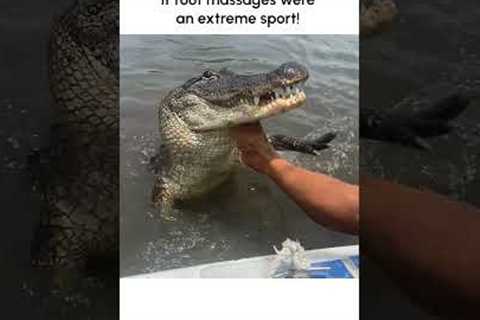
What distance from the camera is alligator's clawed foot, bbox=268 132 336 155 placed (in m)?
1.63

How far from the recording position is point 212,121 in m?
1.72

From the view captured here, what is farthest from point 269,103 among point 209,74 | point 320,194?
point 320,194

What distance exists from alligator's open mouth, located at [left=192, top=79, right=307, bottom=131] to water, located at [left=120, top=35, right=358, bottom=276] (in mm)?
22

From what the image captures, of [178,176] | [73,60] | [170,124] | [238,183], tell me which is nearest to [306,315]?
[238,183]

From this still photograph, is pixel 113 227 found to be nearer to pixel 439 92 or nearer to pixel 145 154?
pixel 145 154

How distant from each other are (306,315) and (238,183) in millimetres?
384

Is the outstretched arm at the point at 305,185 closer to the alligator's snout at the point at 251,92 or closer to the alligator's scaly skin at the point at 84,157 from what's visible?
the alligator's snout at the point at 251,92

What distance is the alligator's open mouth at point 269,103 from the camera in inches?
63.9

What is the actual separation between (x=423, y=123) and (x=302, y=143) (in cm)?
35

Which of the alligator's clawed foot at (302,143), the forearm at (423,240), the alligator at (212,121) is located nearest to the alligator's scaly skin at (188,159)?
the alligator at (212,121)

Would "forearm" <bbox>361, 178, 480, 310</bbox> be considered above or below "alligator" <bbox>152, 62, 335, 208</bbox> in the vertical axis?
below

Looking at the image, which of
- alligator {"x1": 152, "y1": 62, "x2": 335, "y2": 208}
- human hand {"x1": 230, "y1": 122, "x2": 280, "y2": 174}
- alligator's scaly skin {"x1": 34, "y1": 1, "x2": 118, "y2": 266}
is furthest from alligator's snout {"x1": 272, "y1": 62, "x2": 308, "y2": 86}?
alligator's scaly skin {"x1": 34, "y1": 1, "x2": 118, "y2": 266}

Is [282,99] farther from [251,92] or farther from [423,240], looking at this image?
[423,240]

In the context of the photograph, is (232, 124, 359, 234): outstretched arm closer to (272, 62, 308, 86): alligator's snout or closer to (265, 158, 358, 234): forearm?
(265, 158, 358, 234): forearm
